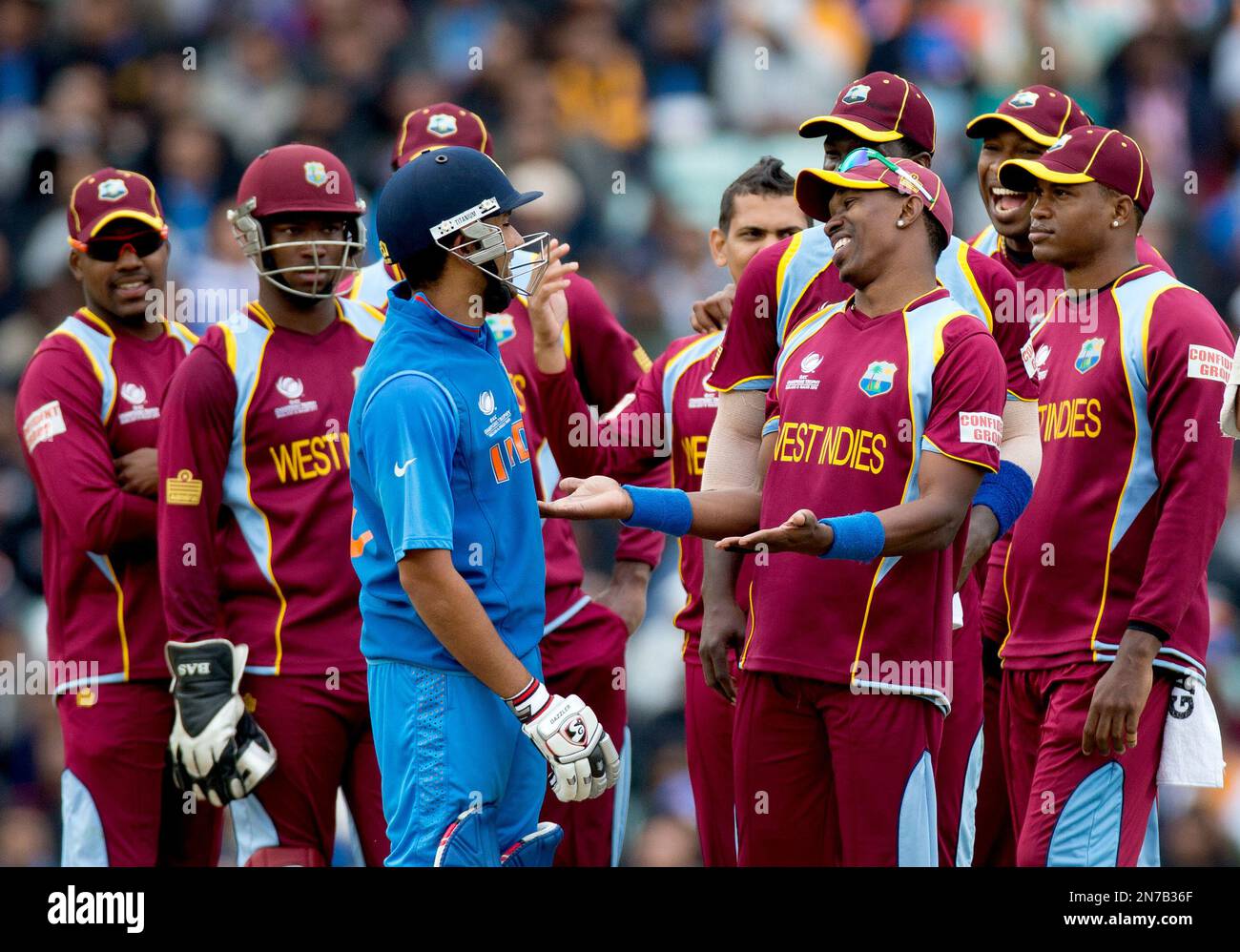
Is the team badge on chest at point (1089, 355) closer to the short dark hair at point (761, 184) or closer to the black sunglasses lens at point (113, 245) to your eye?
the short dark hair at point (761, 184)

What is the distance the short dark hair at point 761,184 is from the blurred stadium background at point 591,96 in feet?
10.5

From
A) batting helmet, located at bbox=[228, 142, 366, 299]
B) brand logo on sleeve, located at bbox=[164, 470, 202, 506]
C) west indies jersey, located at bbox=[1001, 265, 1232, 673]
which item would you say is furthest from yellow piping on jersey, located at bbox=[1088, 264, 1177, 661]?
brand logo on sleeve, located at bbox=[164, 470, 202, 506]

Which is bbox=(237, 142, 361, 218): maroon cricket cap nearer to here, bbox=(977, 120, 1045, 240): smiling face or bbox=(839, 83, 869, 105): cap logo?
bbox=(839, 83, 869, 105): cap logo

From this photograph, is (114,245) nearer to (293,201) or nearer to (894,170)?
(293,201)

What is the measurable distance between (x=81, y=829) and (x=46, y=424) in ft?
4.14

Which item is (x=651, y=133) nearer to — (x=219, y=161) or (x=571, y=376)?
(x=219, y=161)

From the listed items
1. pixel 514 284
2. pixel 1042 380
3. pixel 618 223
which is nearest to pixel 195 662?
pixel 514 284

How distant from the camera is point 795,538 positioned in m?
3.92

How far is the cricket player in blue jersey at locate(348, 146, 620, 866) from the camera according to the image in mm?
3947

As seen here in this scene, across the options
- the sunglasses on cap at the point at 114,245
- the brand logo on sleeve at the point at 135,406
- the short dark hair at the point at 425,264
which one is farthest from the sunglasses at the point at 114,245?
the short dark hair at the point at 425,264

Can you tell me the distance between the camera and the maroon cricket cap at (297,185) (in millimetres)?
5234

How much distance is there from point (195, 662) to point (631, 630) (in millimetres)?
1612

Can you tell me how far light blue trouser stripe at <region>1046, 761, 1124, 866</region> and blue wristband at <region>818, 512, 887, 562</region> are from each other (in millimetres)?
1148

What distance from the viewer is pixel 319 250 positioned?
17.2 ft
